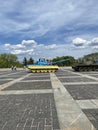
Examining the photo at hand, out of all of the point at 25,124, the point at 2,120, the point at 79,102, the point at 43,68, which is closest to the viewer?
the point at 25,124

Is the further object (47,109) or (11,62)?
(11,62)

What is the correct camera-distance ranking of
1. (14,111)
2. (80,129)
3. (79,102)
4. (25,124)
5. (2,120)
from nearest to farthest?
(80,129), (25,124), (2,120), (14,111), (79,102)

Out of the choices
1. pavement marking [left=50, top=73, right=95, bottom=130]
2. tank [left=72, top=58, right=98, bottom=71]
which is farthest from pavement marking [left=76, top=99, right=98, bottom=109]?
tank [left=72, top=58, right=98, bottom=71]

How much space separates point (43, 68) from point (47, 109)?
30.8 metres

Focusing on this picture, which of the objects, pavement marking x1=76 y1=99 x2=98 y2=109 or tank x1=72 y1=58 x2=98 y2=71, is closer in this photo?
pavement marking x1=76 y1=99 x2=98 y2=109

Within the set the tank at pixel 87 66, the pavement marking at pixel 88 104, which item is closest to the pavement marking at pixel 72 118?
the pavement marking at pixel 88 104

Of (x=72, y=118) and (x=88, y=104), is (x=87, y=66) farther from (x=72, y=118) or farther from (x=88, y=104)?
(x=72, y=118)

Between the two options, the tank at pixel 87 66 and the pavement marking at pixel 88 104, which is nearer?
the pavement marking at pixel 88 104

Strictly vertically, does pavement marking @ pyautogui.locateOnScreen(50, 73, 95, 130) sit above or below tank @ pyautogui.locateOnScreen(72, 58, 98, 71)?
below

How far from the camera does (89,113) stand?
6.02 meters

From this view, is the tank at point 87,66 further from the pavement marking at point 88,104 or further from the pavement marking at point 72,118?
the pavement marking at point 72,118

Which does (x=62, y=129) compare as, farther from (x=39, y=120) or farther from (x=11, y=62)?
(x=11, y=62)

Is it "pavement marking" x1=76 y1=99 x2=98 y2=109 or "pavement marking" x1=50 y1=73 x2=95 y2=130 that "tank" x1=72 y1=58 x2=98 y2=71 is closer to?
"pavement marking" x1=76 y1=99 x2=98 y2=109

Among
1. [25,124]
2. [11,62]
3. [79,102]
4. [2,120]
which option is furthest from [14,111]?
[11,62]
